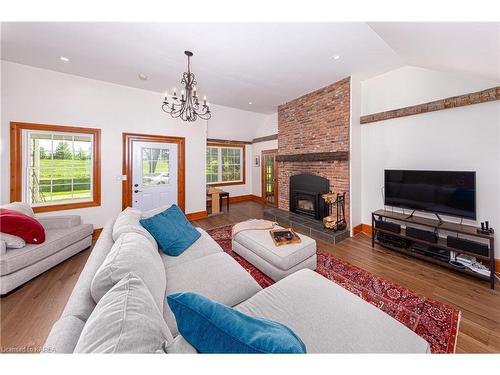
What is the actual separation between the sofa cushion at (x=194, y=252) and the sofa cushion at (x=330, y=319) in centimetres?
82

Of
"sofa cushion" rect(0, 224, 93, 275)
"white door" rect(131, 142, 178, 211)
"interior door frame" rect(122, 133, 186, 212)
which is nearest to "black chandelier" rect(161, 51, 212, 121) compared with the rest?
"interior door frame" rect(122, 133, 186, 212)

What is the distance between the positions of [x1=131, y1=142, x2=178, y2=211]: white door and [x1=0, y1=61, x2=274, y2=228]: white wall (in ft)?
0.95

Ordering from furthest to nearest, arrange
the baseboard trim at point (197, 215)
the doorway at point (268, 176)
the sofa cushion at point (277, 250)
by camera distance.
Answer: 1. the doorway at point (268, 176)
2. the baseboard trim at point (197, 215)
3. the sofa cushion at point (277, 250)

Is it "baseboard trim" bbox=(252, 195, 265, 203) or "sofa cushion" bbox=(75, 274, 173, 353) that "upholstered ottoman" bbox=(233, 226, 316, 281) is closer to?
"sofa cushion" bbox=(75, 274, 173, 353)

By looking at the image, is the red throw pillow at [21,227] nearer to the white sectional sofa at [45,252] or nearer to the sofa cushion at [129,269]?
the white sectional sofa at [45,252]

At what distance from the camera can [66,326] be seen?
819mm

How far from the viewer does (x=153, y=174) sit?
14.5 feet

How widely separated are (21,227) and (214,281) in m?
2.55

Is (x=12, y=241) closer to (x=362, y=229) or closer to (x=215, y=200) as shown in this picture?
(x=215, y=200)

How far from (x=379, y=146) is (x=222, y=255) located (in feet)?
11.4

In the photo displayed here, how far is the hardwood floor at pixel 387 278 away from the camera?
157 cm

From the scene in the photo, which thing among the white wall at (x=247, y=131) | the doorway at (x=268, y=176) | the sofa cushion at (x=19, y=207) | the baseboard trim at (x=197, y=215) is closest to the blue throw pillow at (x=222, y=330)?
the sofa cushion at (x=19, y=207)

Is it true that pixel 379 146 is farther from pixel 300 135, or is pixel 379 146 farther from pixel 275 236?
pixel 275 236

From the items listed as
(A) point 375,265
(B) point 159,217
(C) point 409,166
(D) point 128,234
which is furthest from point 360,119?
(D) point 128,234
